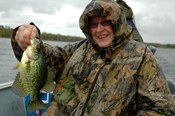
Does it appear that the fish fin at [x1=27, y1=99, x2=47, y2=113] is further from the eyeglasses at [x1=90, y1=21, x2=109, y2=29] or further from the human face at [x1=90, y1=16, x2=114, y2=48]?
the eyeglasses at [x1=90, y1=21, x2=109, y2=29]

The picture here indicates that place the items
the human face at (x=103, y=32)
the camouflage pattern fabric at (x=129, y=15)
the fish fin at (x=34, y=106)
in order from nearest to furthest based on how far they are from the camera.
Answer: the fish fin at (x=34, y=106) < the human face at (x=103, y=32) < the camouflage pattern fabric at (x=129, y=15)

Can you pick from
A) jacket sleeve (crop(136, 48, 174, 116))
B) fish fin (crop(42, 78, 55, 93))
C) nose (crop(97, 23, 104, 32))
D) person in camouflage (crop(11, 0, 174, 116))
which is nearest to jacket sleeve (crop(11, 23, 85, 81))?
person in camouflage (crop(11, 0, 174, 116))

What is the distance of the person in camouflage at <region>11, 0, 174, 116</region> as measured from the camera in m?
2.19

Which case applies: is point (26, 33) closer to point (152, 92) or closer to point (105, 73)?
point (105, 73)

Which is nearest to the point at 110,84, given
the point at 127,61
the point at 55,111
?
the point at 127,61

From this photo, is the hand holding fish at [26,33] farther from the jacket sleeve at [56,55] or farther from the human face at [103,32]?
the human face at [103,32]

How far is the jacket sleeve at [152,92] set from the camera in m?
2.13

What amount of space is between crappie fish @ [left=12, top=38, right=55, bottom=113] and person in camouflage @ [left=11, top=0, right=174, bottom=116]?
17 centimetres

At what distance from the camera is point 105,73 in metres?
2.36

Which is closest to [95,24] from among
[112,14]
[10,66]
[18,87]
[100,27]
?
[100,27]

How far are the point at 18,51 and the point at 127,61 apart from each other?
60.0 inches

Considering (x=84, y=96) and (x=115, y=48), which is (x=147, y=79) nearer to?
(x=115, y=48)

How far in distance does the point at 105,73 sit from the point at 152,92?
66 cm

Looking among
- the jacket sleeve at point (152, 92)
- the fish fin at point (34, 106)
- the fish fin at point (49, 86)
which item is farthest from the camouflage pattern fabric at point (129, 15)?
the fish fin at point (34, 106)
